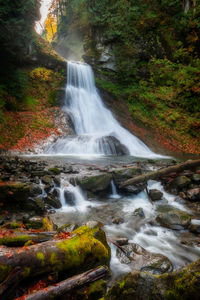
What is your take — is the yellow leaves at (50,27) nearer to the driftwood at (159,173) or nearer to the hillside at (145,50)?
the hillside at (145,50)

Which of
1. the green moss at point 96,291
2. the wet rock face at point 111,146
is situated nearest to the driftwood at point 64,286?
the green moss at point 96,291

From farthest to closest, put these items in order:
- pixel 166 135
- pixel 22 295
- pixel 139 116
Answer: pixel 139 116, pixel 166 135, pixel 22 295

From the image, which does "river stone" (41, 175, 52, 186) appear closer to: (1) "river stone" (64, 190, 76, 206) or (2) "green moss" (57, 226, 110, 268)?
(1) "river stone" (64, 190, 76, 206)

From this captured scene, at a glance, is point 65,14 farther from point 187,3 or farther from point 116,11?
point 187,3

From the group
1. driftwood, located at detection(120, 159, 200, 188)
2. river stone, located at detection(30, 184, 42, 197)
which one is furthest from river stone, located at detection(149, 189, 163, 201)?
river stone, located at detection(30, 184, 42, 197)

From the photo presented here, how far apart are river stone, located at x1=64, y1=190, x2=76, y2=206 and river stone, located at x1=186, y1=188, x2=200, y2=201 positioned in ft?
13.0

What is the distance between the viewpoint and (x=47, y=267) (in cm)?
207

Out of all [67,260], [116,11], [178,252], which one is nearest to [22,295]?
[67,260]

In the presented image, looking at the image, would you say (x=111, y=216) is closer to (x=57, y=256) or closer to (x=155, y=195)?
(x=155, y=195)

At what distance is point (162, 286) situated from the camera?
4.86 ft

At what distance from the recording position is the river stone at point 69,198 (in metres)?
6.18

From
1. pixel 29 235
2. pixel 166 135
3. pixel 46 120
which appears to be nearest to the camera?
pixel 29 235

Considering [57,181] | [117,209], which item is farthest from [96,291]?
[57,181]

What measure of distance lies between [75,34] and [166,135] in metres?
32.7
